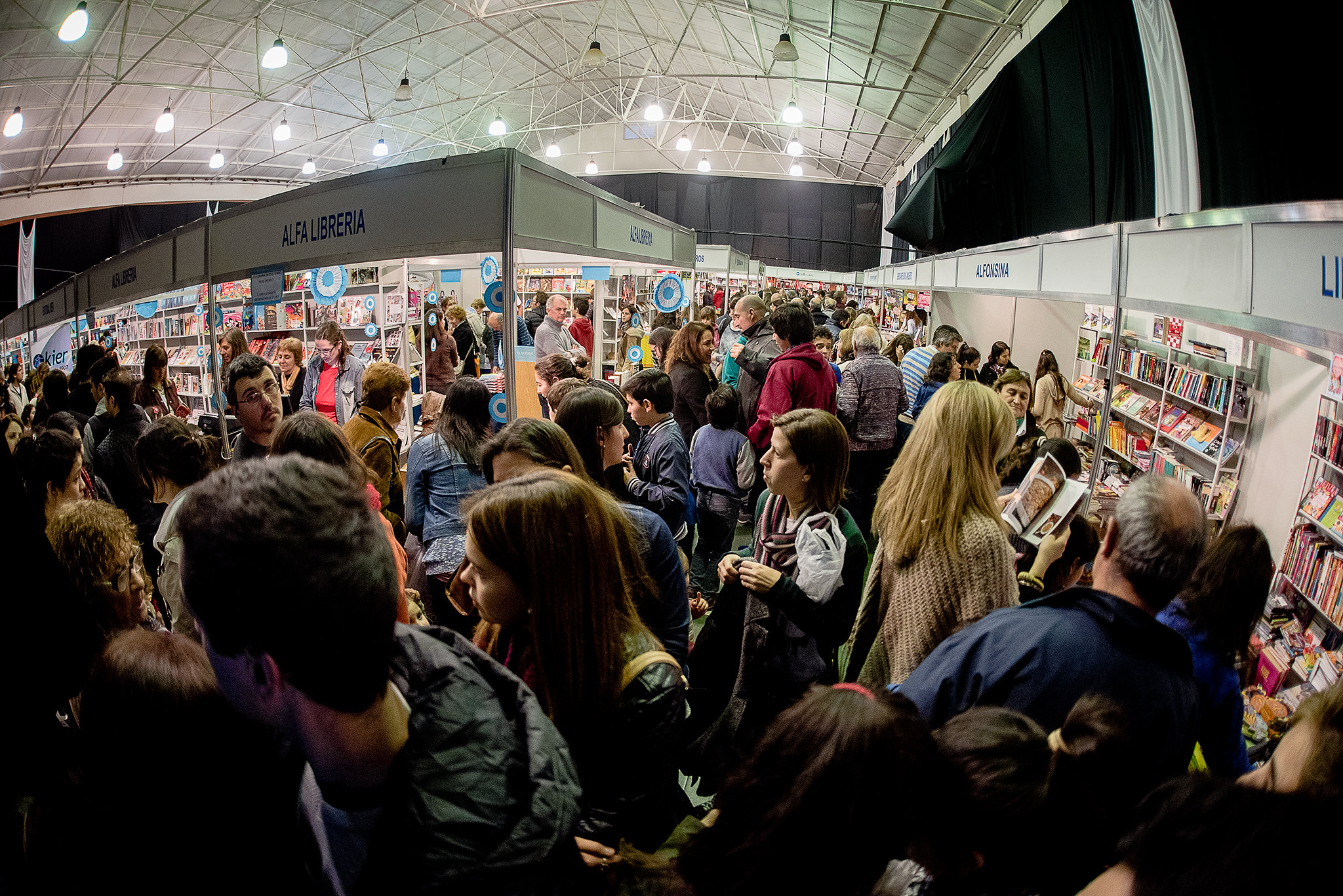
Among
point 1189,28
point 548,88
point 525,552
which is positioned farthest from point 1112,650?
point 548,88

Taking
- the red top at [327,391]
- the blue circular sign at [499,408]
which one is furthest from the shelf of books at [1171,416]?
the red top at [327,391]

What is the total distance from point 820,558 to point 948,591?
0.38m

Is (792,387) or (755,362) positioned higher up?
(755,362)

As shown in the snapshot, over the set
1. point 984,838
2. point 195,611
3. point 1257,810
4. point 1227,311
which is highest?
point 1227,311

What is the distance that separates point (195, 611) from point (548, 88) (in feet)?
76.9

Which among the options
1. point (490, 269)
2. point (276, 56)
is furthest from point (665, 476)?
point (276, 56)

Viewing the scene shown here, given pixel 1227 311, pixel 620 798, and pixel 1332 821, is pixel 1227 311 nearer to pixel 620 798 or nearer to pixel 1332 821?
pixel 1332 821

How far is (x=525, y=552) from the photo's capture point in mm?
1265

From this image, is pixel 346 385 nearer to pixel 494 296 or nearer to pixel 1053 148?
pixel 494 296

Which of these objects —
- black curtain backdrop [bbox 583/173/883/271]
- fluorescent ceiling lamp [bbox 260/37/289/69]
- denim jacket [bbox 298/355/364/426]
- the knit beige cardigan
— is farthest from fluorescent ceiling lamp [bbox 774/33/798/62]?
black curtain backdrop [bbox 583/173/883/271]

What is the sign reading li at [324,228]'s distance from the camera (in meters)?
3.19

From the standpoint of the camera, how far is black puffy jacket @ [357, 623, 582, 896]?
→ 737 mm

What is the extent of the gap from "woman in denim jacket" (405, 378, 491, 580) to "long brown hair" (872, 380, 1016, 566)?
157cm

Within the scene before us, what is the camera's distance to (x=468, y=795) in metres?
0.76
